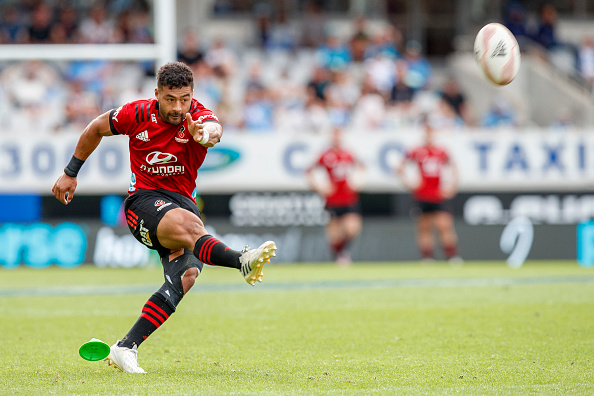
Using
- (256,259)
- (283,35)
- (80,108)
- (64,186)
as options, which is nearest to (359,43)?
(283,35)

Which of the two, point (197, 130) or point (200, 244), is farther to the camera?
point (200, 244)

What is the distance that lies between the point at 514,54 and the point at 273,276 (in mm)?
7070

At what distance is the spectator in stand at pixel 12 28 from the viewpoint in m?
18.5

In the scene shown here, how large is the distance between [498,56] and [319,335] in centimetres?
295

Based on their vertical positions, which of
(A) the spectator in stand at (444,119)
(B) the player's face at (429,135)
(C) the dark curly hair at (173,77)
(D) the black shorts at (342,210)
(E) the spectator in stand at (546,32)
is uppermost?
(E) the spectator in stand at (546,32)

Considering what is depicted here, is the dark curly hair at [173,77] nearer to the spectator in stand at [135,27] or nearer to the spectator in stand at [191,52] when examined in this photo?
the spectator in stand at [191,52]

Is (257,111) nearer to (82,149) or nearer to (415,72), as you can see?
(415,72)

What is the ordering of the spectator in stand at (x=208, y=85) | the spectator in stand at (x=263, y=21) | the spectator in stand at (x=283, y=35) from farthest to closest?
1. the spectator in stand at (x=263, y=21)
2. the spectator in stand at (x=283, y=35)
3. the spectator in stand at (x=208, y=85)

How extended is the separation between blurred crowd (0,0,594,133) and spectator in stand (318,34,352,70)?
28 millimetres

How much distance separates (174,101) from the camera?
5754mm

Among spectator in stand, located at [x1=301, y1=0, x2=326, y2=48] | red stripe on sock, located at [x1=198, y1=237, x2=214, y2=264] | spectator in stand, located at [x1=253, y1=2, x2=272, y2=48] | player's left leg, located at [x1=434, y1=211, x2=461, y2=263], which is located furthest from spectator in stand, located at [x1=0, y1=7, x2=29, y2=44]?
red stripe on sock, located at [x1=198, y1=237, x2=214, y2=264]

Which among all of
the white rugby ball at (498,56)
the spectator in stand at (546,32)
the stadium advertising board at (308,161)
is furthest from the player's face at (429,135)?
the white rugby ball at (498,56)

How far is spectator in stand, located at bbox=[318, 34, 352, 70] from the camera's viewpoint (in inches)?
779

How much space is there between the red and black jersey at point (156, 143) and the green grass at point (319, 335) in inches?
51.5
